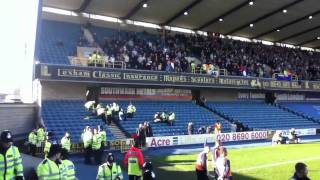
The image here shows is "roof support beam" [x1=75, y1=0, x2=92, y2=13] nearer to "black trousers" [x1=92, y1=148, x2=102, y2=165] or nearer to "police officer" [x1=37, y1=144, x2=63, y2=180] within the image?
"black trousers" [x1=92, y1=148, x2=102, y2=165]

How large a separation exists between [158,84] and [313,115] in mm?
20899

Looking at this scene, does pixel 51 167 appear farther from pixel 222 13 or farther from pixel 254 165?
pixel 222 13

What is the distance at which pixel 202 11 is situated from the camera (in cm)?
3997

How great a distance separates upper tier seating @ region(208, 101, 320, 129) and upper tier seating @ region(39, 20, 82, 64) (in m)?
13.7

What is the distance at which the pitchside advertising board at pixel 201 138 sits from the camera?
28.6 metres

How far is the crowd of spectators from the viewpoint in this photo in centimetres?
3519

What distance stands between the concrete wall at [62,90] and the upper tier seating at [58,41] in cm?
165

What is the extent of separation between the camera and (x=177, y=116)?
34281 millimetres

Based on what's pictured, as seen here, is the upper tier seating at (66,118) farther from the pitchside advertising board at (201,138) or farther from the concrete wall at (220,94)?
the concrete wall at (220,94)

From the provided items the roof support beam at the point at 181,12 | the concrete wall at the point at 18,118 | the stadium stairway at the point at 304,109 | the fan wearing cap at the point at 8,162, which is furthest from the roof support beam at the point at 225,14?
the fan wearing cap at the point at 8,162

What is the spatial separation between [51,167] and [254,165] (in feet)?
47.1

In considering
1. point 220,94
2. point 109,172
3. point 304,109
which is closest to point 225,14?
point 220,94

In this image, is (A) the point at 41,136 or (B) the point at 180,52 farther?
(B) the point at 180,52

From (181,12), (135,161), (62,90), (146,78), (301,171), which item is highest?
(181,12)
